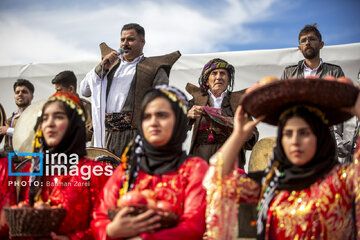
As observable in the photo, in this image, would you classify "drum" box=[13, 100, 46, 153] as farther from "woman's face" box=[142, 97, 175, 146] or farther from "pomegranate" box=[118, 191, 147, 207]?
"pomegranate" box=[118, 191, 147, 207]

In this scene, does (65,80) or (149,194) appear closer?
(149,194)

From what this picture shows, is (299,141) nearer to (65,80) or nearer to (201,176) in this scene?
(201,176)

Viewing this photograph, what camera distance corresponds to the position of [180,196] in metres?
2.84

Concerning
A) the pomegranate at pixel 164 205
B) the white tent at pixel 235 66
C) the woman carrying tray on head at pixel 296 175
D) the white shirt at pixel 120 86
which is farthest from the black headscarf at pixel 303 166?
the white tent at pixel 235 66

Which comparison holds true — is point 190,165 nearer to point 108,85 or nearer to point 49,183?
point 49,183

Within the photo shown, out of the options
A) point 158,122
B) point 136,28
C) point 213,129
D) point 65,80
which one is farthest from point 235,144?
point 65,80

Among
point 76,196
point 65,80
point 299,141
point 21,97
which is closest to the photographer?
point 299,141

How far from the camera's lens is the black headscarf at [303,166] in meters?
2.64

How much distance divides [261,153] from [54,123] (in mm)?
2403

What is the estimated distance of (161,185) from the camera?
286 cm

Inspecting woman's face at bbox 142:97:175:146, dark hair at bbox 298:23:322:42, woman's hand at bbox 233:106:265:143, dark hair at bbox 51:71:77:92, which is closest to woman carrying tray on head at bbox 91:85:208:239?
woman's face at bbox 142:97:175:146

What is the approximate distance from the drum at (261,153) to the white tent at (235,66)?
7.46ft

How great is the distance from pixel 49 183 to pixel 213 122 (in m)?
2.25

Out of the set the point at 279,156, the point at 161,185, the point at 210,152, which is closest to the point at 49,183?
the point at 161,185
